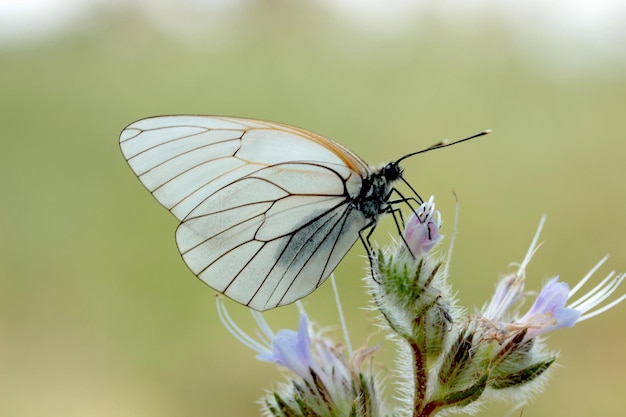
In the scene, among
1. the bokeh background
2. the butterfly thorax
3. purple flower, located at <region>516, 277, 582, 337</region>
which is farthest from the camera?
the bokeh background

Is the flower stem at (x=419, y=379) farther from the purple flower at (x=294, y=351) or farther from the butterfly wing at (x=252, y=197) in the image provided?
the butterfly wing at (x=252, y=197)

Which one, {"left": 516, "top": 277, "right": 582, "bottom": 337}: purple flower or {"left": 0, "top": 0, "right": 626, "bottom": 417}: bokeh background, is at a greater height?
{"left": 0, "top": 0, "right": 626, "bottom": 417}: bokeh background

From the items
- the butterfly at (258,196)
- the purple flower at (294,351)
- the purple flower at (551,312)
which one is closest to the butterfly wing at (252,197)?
the butterfly at (258,196)

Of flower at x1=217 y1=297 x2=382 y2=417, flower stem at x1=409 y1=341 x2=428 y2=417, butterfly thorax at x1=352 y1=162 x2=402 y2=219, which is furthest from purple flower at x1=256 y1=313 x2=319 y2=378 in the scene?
butterfly thorax at x1=352 y1=162 x2=402 y2=219

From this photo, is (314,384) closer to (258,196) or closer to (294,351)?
(294,351)

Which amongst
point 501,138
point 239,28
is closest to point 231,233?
point 501,138

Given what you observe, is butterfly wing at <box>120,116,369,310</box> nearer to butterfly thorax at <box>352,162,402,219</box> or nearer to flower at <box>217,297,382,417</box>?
butterfly thorax at <box>352,162,402,219</box>

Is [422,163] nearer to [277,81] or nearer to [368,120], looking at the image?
[368,120]
